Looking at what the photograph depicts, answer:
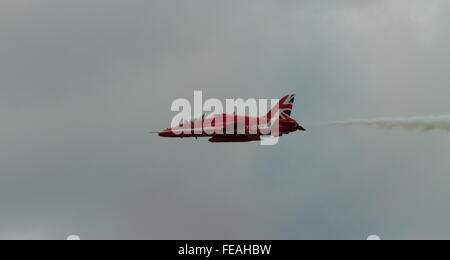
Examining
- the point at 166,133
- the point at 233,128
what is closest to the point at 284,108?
the point at 233,128

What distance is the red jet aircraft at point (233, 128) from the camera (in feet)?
308

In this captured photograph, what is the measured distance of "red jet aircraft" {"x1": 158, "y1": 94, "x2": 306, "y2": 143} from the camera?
308 ft

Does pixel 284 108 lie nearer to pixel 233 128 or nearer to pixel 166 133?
pixel 233 128

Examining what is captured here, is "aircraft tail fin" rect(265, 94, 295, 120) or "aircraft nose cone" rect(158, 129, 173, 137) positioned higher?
"aircraft tail fin" rect(265, 94, 295, 120)

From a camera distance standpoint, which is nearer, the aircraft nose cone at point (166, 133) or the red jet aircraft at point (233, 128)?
the red jet aircraft at point (233, 128)

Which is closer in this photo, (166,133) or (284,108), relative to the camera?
(166,133)

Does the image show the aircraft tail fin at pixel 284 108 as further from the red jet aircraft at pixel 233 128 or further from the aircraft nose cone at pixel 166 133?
the aircraft nose cone at pixel 166 133

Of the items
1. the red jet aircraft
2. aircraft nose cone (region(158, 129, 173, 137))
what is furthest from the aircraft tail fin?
aircraft nose cone (region(158, 129, 173, 137))

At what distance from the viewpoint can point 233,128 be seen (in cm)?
9400

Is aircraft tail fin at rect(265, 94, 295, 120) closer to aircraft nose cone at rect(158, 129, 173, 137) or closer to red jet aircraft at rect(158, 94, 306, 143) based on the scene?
red jet aircraft at rect(158, 94, 306, 143)

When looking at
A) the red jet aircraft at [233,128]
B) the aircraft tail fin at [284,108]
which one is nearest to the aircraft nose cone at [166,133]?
the red jet aircraft at [233,128]
